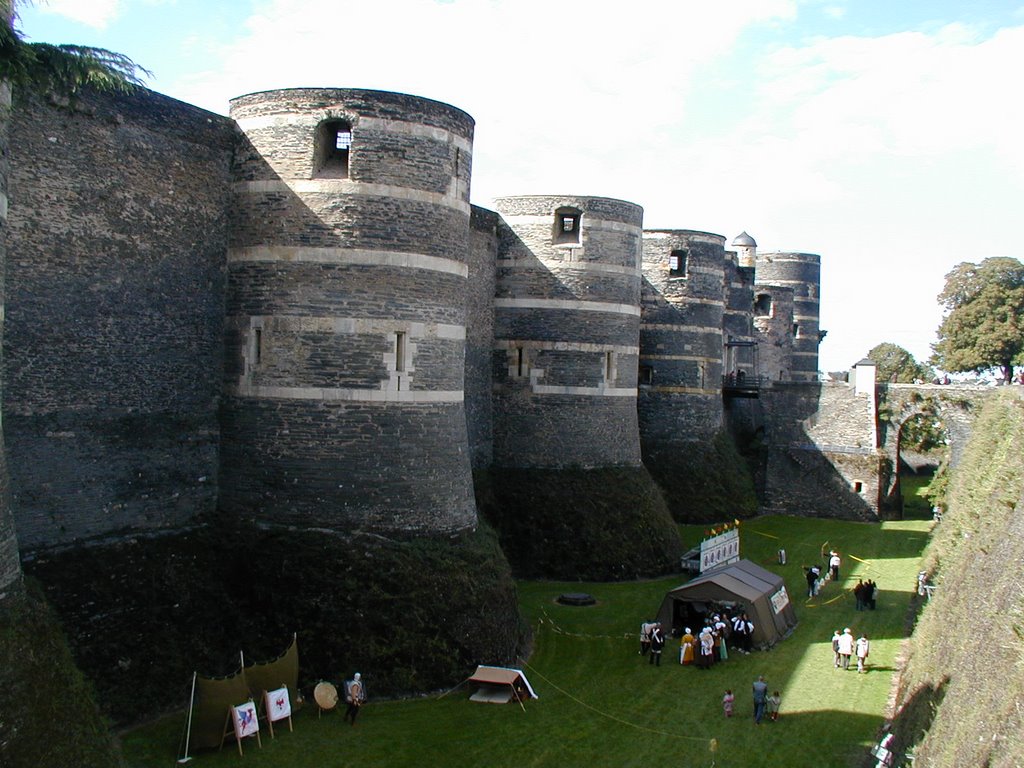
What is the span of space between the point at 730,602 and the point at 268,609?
1016 centimetres

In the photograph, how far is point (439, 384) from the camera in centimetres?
1962

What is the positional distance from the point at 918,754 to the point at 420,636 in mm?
8515

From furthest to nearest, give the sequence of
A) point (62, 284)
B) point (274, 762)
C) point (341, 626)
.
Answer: point (341, 626) < point (62, 284) < point (274, 762)

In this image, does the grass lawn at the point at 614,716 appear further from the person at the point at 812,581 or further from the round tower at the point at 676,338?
the round tower at the point at 676,338

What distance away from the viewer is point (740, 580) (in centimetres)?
2330

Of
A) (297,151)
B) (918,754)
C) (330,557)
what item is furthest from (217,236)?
(918,754)

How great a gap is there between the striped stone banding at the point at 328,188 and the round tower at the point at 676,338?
67.0ft

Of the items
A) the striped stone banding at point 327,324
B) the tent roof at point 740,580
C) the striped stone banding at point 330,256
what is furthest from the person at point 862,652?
the striped stone banding at point 330,256

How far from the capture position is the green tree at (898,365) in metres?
87.4

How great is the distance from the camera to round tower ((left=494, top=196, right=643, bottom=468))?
2905cm

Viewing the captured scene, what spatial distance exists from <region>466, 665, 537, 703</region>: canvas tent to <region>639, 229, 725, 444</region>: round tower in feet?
66.2

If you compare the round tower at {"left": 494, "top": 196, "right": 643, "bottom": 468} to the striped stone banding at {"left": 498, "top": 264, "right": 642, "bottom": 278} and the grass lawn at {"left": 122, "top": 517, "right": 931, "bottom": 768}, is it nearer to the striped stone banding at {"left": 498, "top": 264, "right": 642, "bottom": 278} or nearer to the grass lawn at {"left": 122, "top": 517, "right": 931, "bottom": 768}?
the striped stone banding at {"left": 498, "top": 264, "right": 642, "bottom": 278}

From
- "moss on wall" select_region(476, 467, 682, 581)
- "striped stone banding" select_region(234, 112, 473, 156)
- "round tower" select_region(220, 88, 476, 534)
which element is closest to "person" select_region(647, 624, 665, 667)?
"round tower" select_region(220, 88, 476, 534)

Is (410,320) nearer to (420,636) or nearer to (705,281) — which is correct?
(420,636)
